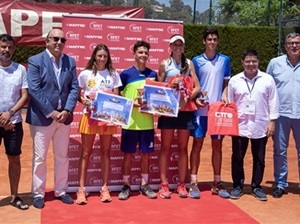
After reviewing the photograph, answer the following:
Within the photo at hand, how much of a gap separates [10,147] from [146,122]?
5.45 ft

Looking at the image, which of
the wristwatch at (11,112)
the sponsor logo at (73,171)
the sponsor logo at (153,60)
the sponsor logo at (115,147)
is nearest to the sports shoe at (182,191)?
the sponsor logo at (115,147)

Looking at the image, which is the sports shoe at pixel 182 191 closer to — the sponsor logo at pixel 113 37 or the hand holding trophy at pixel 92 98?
the hand holding trophy at pixel 92 98

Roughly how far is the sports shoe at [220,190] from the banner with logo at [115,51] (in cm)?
60

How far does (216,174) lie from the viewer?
20.4 ft

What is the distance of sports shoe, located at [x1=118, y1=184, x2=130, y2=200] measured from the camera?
5898mm

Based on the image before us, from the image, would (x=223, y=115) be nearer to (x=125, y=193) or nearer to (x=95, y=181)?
(x=125, y=193)

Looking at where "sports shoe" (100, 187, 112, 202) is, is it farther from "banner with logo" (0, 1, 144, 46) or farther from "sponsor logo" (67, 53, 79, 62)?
"banner with logo" (0, 1, 144, 46)

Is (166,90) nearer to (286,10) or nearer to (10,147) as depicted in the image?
(10,147)

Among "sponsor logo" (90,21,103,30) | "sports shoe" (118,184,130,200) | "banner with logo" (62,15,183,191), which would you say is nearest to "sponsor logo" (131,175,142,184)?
"banner with logo" (62,15,183,191)

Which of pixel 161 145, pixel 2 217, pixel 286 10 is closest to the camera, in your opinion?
pixel 2 217

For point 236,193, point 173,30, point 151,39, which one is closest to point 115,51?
point 151,39

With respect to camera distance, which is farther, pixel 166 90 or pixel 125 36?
pixel 125 36

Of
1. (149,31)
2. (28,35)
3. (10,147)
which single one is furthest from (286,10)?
(10,147)

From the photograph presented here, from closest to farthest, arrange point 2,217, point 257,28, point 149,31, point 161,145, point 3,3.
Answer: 1. point 2,217
2. point 161,145
3. point 149,31
4. point 3,3
5. point 257,28
